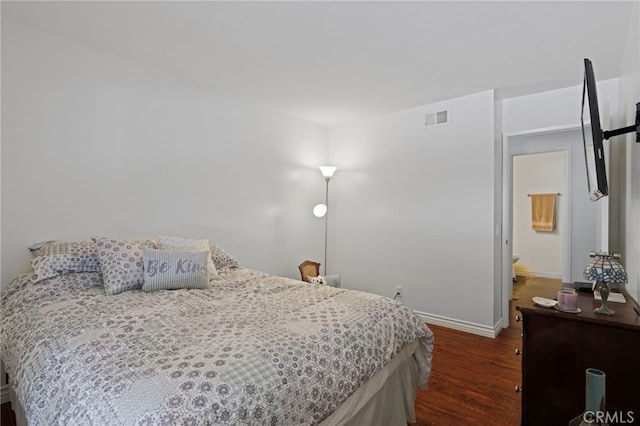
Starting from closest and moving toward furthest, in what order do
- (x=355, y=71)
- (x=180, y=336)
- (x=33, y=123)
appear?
(x=180, y=336)
(x=33, y=123)
(x=355, y=71)

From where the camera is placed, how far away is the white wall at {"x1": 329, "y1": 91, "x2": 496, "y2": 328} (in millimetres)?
3287

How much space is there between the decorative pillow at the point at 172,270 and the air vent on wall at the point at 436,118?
2.88 meters

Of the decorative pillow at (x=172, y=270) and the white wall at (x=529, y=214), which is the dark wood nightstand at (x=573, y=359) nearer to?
the decorative pillow at (x=172, y=270)

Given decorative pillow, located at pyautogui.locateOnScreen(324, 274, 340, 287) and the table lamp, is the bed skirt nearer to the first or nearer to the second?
the table lamp

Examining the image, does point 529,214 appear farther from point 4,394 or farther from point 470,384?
point 4,394

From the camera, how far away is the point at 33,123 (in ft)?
7.06

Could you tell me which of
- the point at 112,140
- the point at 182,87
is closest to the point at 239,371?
the point at 112,140

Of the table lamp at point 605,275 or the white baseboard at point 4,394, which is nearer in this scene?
the table lamp at point 605,275

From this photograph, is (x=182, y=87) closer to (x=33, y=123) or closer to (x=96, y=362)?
(x=33, y=123)

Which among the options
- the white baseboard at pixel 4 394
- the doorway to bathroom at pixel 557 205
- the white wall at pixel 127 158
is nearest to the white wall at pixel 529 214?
the doorway to bathroom at pixel 557 205

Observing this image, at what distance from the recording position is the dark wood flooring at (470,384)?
195 cm

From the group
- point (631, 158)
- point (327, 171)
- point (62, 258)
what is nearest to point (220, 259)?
point (62, 258)

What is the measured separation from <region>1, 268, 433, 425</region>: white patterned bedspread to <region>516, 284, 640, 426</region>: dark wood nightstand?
56 cm

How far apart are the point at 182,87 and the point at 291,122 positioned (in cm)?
142
